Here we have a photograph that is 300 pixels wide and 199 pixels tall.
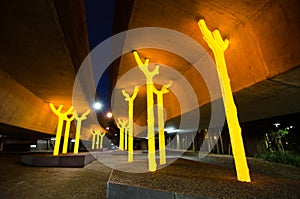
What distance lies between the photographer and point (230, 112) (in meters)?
4.06

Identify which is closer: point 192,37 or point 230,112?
point 230,112

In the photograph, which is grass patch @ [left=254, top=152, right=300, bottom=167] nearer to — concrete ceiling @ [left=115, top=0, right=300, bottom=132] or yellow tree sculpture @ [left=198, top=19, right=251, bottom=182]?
concrete ceiling @ [left=115, top=0, right=300, bottom=132]

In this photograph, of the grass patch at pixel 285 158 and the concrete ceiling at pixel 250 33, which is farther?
the grass patch at pixel 285 158

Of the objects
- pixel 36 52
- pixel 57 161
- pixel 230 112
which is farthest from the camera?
pixel 57 161

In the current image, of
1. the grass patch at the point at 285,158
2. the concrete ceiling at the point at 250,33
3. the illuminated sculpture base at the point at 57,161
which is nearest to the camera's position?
the concrete ceiling at the point at 250,33

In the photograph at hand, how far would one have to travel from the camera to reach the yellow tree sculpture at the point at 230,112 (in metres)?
3.79

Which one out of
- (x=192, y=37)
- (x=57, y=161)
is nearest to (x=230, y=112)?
(x=192, y=37)

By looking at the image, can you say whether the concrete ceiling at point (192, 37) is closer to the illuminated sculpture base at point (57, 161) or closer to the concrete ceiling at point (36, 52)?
the concrete ceiling at point (36, 52)

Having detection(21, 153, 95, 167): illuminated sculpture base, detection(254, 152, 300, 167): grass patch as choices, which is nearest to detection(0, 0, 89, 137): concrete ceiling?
detection(21, 153, 95, 167): illuminated sculpture base

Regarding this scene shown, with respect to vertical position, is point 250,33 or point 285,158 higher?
point 250,33

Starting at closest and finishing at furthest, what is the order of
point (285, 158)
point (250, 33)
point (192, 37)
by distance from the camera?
point (250, 33)
point (192, 37)
point (285, 158)

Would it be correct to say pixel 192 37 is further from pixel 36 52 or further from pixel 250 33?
pixel 36 52

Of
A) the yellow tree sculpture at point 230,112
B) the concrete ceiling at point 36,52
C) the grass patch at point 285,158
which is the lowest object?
the grass patch at point 285,158

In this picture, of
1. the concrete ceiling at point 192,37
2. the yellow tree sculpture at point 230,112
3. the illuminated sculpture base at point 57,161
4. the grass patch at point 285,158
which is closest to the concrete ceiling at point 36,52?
the concrete ceiling at point 192,37
